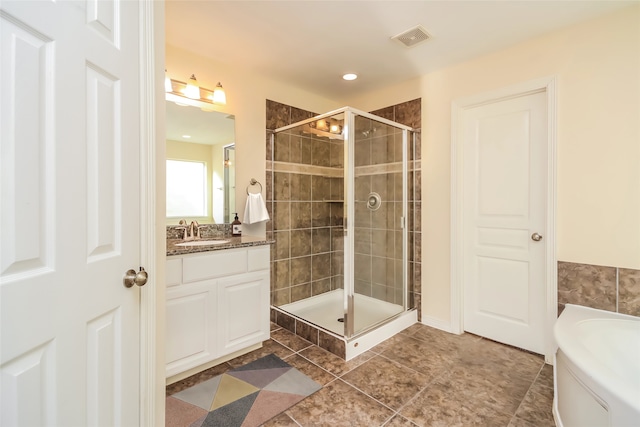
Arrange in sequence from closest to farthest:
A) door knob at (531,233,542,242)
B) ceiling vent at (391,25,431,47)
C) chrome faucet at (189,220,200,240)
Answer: ceiling vent at (391,25,431,47) → door knob at (531,233,542,242) → chrome faucet at (189,220,200,240)

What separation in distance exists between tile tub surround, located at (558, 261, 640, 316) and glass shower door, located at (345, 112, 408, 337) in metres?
1.23

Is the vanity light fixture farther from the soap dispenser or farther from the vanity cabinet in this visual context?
the vanity cabinet

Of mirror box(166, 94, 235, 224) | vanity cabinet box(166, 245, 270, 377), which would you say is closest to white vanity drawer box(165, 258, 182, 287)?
vanity cabinet box(166, 245, 270, 377)

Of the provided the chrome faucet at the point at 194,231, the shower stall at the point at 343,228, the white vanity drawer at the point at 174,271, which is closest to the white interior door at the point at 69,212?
the white vanity drawer at the point at 174,271

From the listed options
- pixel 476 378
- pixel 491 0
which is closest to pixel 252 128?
pixel 491 0

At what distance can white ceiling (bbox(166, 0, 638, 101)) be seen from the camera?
1.81 metres

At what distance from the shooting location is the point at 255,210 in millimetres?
2604

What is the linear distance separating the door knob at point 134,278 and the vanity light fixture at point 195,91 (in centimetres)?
172

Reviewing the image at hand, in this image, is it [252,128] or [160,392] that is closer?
[160,392]

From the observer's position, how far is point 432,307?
2.75 m

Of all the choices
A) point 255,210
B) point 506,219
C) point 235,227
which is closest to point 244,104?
point 255,210

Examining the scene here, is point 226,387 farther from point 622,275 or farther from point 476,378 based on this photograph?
point 622,275

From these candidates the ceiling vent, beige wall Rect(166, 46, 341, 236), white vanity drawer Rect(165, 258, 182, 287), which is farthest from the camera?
beige wall Rect(166, 46, 341, 236)

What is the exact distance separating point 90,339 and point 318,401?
129 centimetres
